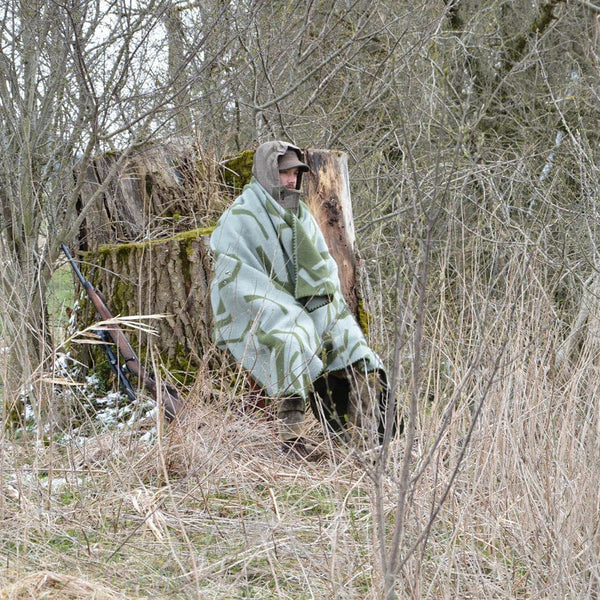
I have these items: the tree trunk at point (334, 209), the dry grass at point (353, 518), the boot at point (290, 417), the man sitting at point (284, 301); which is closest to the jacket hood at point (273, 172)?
the man sitting at point (284, 301)

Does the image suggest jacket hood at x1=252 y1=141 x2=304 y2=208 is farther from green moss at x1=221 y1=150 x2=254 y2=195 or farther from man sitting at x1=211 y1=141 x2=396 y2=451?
green moss at x1=221 y1=150 x2=254 y2=195

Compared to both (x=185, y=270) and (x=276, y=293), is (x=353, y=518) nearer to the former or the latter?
(x=276, y=293)

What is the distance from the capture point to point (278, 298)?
13.3ft

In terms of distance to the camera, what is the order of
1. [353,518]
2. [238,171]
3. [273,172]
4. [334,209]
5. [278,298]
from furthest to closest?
[238,171], [334,209], [273,172], [278,298], [353,518]

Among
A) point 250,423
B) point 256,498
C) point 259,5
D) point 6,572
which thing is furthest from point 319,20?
point 6,572

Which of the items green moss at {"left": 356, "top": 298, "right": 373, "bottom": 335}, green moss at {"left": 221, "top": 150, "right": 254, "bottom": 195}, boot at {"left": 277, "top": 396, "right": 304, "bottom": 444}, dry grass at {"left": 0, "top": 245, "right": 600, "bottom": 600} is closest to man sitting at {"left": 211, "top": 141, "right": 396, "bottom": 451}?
boot at {"left": 277, "top": 396, "right": 304, "bottom": 444}

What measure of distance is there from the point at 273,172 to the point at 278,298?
639 millimetres

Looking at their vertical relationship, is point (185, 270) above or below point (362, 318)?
above

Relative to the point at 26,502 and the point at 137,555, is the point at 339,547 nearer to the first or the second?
the point at 137,555

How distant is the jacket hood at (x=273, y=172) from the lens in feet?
13.8

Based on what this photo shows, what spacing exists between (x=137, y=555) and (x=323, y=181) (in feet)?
9.15

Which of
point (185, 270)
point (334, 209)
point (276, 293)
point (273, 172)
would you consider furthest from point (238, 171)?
point (276, 293)

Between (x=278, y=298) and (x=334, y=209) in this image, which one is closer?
(x=278, y=298)

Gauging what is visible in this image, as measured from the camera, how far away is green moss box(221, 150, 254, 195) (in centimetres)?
557
